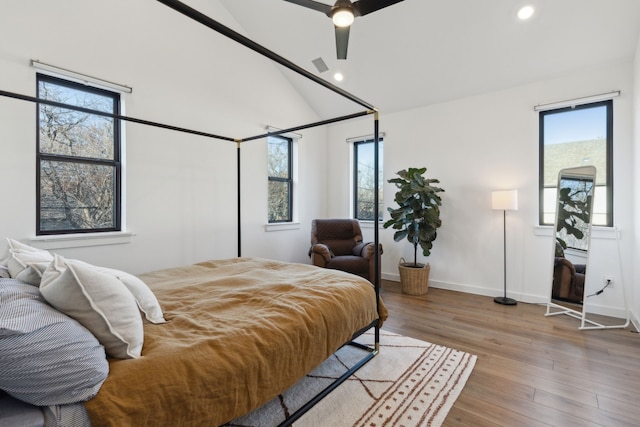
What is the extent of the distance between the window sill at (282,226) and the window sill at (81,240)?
181 centimetres

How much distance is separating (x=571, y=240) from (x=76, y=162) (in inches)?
194

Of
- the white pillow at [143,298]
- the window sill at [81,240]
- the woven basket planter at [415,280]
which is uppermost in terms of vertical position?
the window sill at [81,240]

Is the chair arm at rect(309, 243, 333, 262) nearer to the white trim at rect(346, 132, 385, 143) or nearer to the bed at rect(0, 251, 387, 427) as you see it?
the bed at rect(0, 251, 387, 427)

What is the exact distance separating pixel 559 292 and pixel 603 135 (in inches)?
70.1

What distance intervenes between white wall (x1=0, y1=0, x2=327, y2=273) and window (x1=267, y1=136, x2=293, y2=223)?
0.79 feet

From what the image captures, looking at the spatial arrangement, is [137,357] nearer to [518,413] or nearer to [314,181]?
[518,413]

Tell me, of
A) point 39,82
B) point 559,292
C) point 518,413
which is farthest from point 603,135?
point 39,82

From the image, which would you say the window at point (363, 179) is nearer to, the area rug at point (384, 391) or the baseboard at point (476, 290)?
the baseboard at point (476, 290)

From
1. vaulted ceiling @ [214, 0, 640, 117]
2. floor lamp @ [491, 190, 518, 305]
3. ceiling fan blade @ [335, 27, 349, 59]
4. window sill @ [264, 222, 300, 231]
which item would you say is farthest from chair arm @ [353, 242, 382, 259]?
ceiling fan blade @ [335, 27, 349, 59]

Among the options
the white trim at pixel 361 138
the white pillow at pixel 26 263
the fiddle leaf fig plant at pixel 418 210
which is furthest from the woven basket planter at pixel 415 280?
the white pillow at pixel 26 263

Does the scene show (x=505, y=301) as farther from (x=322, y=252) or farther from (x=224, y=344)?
(x=224, y=344)

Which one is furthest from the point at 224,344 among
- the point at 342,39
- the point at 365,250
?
the point at 365,250

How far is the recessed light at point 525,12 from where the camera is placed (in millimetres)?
2826

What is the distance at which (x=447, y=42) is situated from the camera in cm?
343
